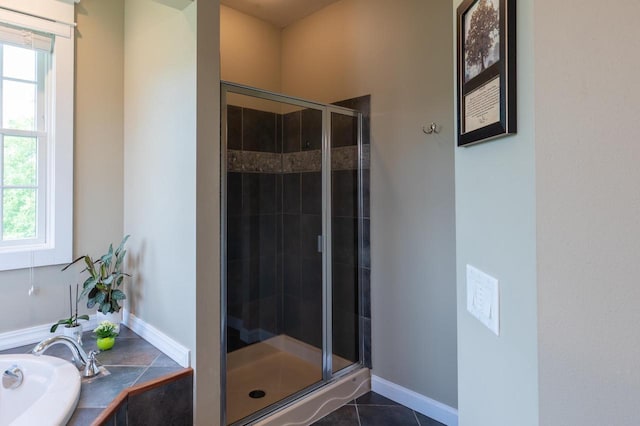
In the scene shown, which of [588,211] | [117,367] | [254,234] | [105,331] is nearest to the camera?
[588,211]

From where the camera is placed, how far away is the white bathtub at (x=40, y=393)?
4.27 ft

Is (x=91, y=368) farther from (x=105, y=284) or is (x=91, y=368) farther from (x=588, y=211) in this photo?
(x=588, y=211)

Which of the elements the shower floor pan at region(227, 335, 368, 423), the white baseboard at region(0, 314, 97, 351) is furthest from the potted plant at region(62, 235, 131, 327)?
the shower floor pan at region(227, 335, 368, 423)

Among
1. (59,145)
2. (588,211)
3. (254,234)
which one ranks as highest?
(59,145)

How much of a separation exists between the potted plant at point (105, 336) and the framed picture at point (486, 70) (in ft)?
6.57

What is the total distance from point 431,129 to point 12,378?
252 cm

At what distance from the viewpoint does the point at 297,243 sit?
2.94 m

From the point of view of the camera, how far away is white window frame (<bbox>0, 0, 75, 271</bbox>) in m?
2.09

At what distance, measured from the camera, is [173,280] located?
1895mm

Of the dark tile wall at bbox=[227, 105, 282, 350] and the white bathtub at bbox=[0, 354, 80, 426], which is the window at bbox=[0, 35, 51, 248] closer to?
the white bathtub at bbox=[0, 354, 80, 426]

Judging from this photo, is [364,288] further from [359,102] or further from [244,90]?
[244,90]

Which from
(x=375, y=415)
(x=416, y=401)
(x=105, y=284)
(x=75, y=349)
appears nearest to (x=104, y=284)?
(x=105, y=284)

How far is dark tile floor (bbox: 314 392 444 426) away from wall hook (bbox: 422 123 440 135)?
181cm

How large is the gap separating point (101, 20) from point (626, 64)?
2734 millimetres
